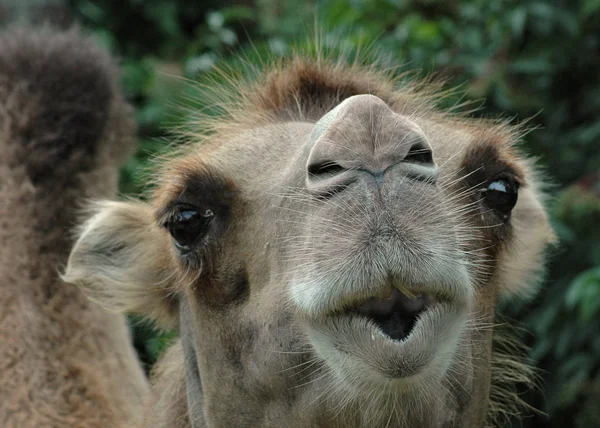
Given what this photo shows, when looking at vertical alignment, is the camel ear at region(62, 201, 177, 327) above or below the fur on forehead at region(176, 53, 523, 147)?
below

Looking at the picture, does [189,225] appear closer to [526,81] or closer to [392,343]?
[392,343]

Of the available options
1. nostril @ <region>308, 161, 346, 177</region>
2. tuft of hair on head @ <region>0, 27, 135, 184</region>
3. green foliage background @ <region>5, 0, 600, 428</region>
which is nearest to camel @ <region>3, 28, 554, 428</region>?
nostril @ <region>308, 161, 346, 177</region>

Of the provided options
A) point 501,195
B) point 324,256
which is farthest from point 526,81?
point 324,256

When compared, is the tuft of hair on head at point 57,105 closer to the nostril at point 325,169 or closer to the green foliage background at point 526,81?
the green foliage background at point 526,81

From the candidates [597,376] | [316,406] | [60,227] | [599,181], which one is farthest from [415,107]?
[597,376]

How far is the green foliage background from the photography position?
24.2 feet

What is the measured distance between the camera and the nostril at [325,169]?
3201mm

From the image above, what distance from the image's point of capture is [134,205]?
4.84m

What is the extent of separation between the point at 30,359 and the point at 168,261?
1.14 metres

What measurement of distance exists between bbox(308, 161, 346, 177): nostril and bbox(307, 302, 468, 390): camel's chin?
0.49m

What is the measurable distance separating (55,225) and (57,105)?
81cm

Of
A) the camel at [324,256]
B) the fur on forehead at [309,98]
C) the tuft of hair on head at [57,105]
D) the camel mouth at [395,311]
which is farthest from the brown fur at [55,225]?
the camel mouth at [395,311]

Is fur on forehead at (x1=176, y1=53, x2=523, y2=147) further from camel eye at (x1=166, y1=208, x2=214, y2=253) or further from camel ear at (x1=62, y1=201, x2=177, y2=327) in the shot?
camel eye at (x1=166, y1=208, x2=214, y2=253)

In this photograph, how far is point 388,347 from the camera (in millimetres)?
3064
